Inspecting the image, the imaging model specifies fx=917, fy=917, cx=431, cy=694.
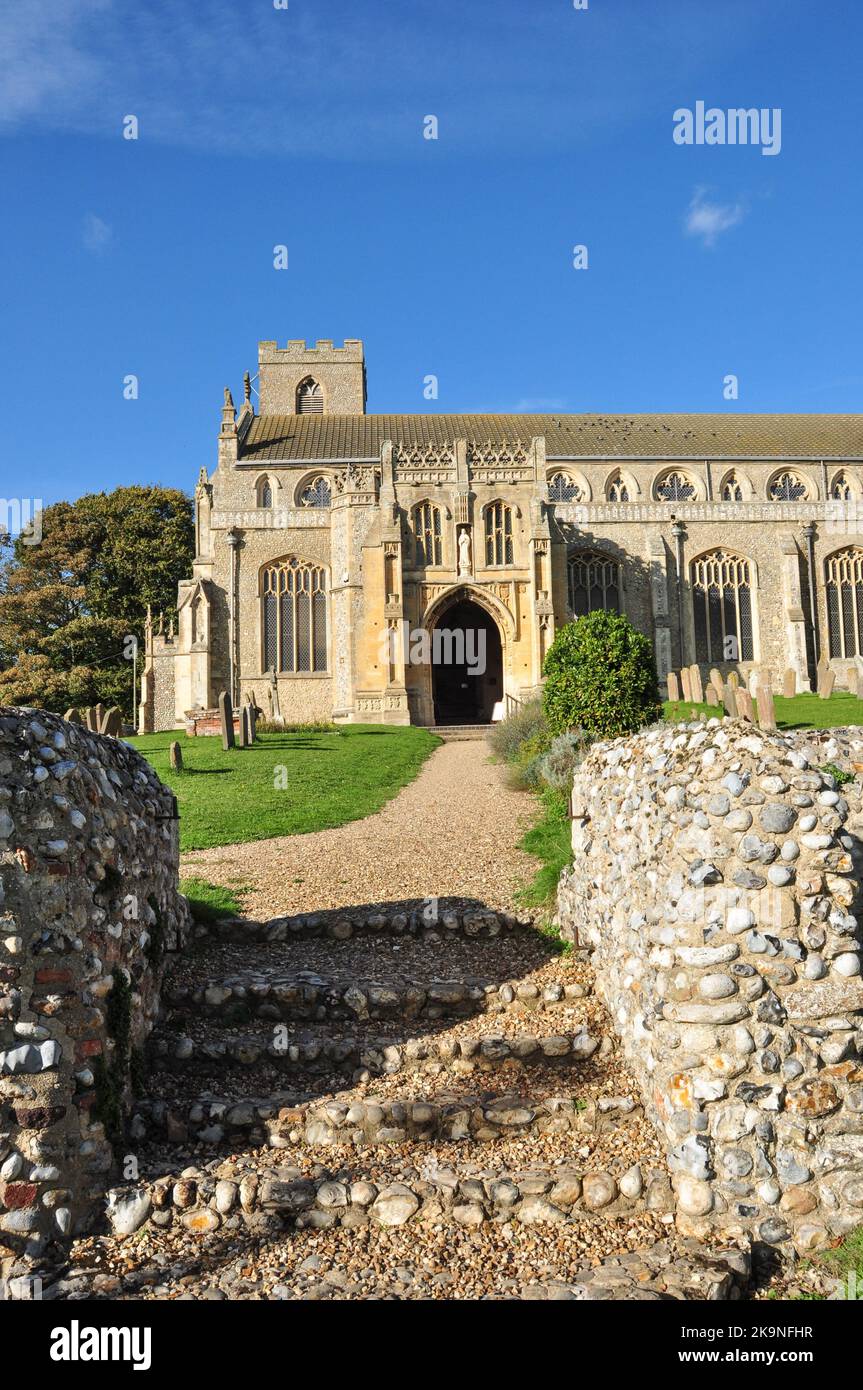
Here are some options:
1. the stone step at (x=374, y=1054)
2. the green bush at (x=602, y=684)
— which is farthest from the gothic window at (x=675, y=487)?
the stone step at (x=374, y=1054)

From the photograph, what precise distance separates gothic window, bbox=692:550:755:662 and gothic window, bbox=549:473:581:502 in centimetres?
683

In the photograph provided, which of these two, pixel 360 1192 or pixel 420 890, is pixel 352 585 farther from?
pixel 360 1192

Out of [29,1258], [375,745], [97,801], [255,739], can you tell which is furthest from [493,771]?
[29,1258]

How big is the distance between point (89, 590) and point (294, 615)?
12.2 meters

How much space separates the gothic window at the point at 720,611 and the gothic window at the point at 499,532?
9.49 metres

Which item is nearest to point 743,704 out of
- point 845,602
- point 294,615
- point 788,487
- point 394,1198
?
point 394,1198

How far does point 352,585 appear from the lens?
33.1 meters

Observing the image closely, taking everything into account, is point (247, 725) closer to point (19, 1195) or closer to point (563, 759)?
point (563, 759)

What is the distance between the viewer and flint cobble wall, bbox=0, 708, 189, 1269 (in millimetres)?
4332

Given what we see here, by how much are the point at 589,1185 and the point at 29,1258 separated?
2.62 m

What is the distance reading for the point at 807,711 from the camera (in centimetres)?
2261

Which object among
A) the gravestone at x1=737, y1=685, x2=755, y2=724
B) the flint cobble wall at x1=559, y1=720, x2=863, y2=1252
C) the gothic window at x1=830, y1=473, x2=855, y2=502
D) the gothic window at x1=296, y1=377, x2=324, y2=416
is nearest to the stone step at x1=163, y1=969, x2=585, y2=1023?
the flint cobble wall at x1=559, y1=720, x2=863, y2=1252

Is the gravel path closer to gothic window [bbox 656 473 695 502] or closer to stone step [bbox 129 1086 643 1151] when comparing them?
stone step [bbox 129 1086 643 1151]
